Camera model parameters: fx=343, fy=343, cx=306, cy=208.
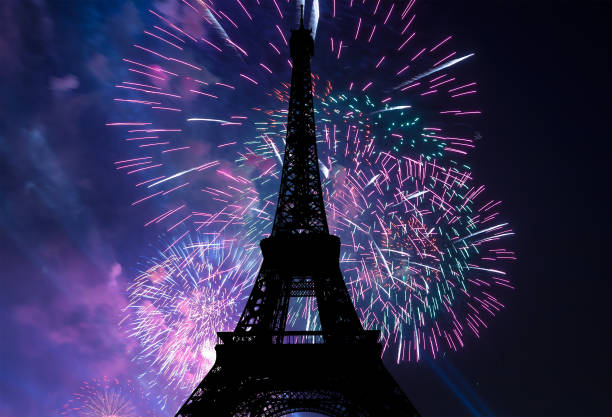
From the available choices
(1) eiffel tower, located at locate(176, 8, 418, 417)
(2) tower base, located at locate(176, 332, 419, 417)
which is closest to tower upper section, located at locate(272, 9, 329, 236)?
(1) eiffel tower, located at locate(176, 8, 418, 417)

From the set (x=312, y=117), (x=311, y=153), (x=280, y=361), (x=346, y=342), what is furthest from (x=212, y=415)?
(x=312, y=117)

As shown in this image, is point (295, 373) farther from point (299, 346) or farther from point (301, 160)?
point (301, 160)

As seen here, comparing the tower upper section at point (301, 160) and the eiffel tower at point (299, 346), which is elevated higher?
the tower upper section at point (301, 160)

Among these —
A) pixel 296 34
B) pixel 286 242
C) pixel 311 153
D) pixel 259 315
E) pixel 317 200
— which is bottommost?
pixel 259 315

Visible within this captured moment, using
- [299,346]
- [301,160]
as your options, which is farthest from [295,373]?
[301,160]

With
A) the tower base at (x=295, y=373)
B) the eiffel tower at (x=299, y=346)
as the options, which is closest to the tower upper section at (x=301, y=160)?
the eiffel tower at (x=299, y=346)

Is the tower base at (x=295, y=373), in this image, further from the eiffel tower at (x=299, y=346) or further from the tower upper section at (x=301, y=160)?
the tower upper section at (x=301, y=160)

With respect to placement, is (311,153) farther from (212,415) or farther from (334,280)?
(212,415)

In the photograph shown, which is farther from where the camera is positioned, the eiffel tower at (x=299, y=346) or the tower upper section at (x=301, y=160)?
the tower upper section at (x=301, y=160)
